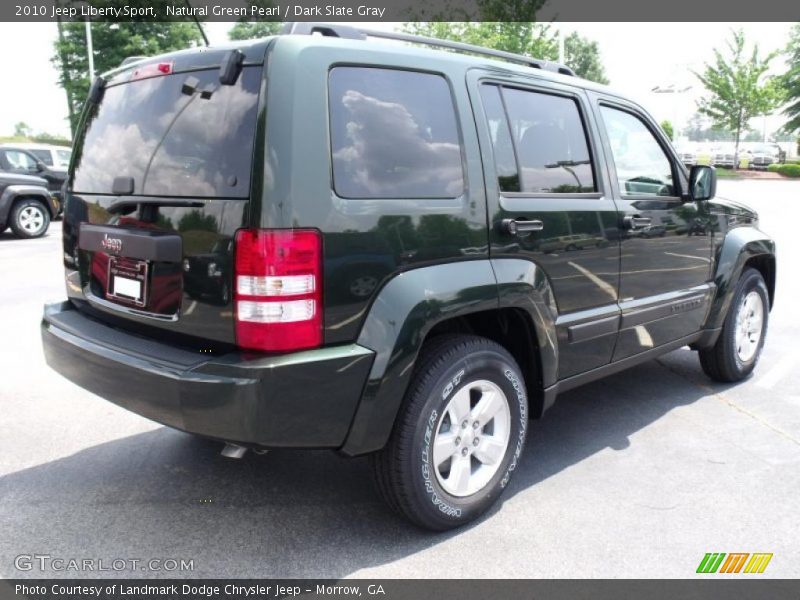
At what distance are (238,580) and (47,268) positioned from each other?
8735 mm

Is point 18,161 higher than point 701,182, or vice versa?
point 18,161

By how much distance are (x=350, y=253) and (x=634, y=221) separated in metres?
1.92

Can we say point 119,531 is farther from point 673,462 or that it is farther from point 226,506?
point 673,462

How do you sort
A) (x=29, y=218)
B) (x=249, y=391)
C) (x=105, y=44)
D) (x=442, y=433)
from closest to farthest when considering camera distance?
(x=249, y=391), (x=442, y=433), (x=29, y=218), (x=105, y=44)

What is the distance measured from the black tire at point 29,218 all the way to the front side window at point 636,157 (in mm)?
12805

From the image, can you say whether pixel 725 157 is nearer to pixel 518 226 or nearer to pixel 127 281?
pixel 518 226

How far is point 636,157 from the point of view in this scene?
4.00 m

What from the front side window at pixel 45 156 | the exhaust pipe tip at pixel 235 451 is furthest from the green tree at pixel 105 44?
the exhaust pipe tip at pixel 235 451

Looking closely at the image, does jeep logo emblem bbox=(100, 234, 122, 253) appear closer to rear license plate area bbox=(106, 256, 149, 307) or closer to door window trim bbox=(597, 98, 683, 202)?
rear license plate area bbox=(106, 256, 149, 307)

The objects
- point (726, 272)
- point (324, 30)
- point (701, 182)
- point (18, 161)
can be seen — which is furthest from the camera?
point (18, 161)

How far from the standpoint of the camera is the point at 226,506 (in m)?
3.16

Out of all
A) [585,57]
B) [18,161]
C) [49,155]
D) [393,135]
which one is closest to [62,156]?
[49,155]

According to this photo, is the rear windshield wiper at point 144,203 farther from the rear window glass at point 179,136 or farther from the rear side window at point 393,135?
the rear side window at point 393,135

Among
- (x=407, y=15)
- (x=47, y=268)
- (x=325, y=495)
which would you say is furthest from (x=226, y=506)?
(x=407, y=15)
